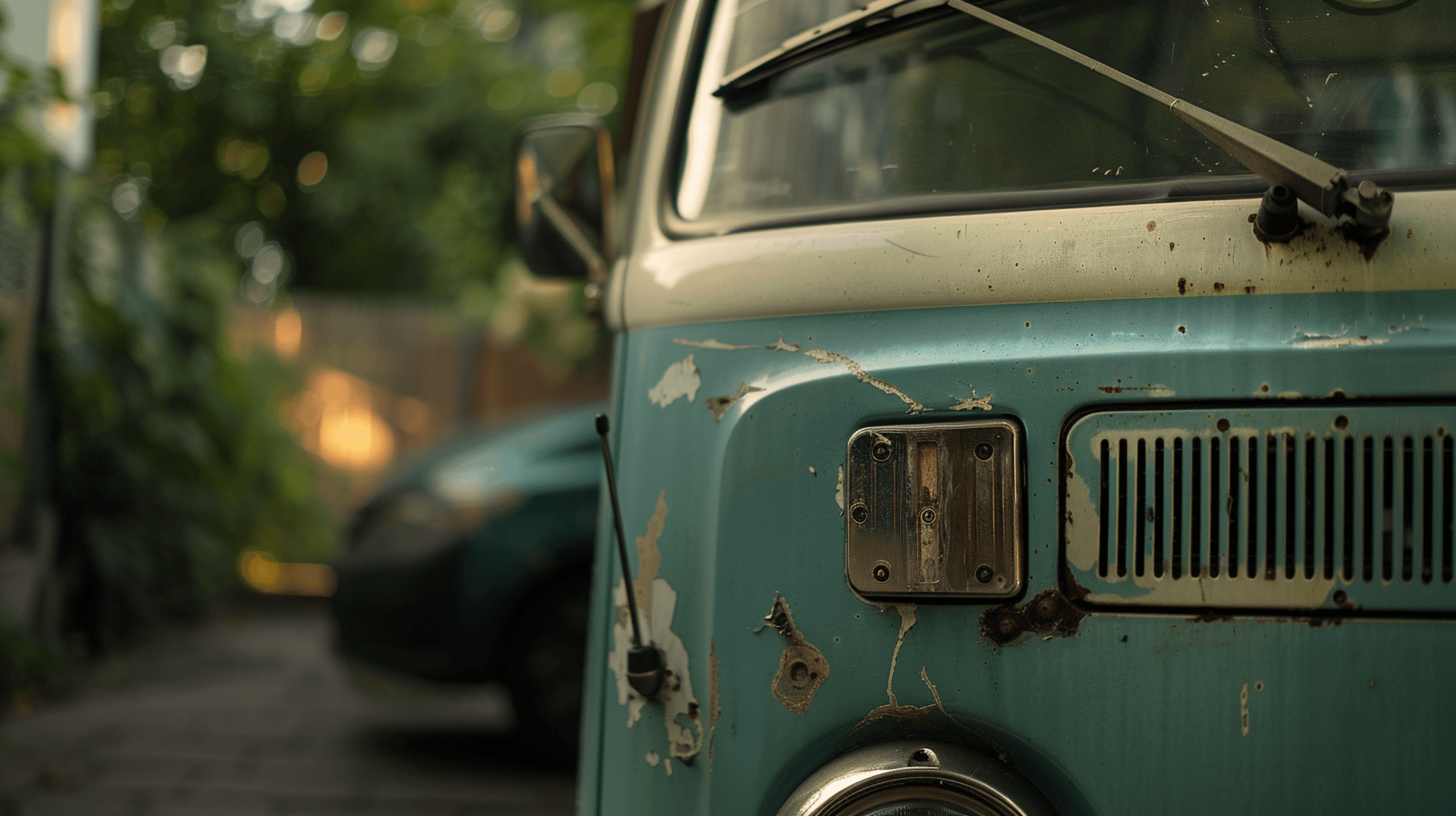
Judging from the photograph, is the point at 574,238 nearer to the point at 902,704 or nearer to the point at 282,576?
the point at 902,704

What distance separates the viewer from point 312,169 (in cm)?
2080

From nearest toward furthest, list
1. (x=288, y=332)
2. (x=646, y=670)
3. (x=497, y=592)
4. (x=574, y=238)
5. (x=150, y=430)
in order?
1. (x=646, y=670)
2. (x=574, y=238)
3. (x=497, y=592)
4. (x=150, y=430)
5. (x=288, y=332)

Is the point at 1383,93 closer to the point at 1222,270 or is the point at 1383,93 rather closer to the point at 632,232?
the point at 1222,270

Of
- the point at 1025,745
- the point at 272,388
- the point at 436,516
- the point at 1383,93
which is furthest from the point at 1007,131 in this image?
the point at 272,388

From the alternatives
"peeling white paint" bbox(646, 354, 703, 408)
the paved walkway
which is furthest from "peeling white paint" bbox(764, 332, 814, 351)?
the paved walkway

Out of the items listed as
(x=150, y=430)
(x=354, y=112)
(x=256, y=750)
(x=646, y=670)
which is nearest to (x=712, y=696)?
(x=646, y=670)

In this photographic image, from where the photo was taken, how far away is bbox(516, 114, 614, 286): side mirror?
2.22 metres

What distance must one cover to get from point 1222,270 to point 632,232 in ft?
2.98

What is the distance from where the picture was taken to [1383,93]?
154 cm

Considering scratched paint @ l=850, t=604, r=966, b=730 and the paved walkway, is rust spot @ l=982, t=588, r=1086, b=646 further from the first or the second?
the paved walkway

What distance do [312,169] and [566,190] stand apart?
65.6 feet

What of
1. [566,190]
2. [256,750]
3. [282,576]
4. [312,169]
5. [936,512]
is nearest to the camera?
[936,512]

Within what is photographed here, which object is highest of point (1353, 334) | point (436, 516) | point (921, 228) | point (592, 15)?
→ point (592, 15)

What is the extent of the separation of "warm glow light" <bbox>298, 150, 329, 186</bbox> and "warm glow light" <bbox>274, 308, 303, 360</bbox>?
32.3 feet
